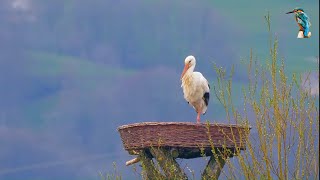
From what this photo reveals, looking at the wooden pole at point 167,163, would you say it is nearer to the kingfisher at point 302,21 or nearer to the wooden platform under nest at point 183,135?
the wooden platform under nest at point 183,135

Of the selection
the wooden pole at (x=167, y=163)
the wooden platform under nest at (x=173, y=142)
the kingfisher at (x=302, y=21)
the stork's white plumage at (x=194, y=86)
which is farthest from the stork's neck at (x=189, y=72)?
the kingfisher at (x=302, y=21)

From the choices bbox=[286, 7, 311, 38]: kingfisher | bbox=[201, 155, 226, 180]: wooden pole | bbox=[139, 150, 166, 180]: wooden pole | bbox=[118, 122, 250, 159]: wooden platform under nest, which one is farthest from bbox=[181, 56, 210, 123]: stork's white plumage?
bbox=[286, 7, 311, 38]: kingfisher

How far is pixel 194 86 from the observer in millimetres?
6734

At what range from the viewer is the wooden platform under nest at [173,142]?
5.61 meters

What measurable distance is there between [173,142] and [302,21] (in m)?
1.96

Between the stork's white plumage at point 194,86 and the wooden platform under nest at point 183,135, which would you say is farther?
the stork's white plumage at point 194,86

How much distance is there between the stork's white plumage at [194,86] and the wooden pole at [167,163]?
852 millimetres

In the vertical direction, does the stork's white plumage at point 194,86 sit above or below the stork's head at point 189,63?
below

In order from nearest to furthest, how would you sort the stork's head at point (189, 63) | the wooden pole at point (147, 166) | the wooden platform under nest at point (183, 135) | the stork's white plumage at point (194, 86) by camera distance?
the wooden platform under nest at point (183, 135), the wooden pole at point (147, 166), the stork's white plumage at point (194, 86), the stork's head at point (189, 63)

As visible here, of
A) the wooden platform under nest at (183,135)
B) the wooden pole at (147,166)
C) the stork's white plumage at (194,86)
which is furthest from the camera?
the stork's white plumage at (194,86)

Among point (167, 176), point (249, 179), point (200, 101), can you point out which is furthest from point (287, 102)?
point (200, 101)

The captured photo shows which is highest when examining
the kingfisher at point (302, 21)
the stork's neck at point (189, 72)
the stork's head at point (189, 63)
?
the stork's head at point (189, 63)

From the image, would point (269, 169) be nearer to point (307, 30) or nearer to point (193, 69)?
point (307, 30)

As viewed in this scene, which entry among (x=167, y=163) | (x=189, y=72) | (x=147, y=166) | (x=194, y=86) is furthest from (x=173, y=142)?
(x=189, y=72)
